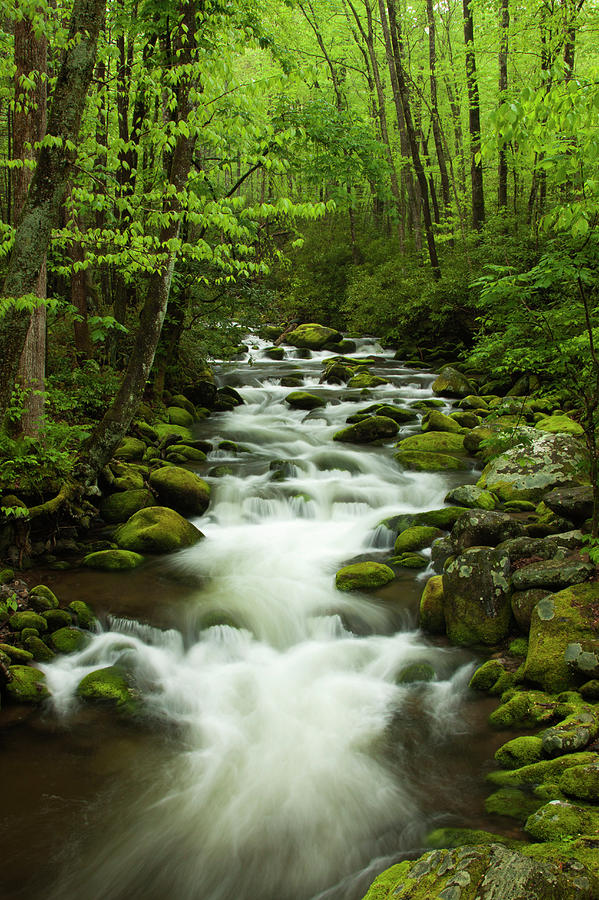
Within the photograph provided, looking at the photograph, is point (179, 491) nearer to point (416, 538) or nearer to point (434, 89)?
point (416, 538)

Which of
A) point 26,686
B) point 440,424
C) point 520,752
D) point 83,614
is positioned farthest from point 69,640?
point 440,424

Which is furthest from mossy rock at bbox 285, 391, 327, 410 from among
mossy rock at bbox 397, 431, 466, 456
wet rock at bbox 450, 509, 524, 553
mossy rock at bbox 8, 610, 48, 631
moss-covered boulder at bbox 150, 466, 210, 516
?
mossy rock at bbox 8, 610, 48, 631

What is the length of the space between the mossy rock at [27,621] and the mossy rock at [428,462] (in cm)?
704

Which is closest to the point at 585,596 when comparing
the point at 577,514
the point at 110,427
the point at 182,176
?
the point at 577,514

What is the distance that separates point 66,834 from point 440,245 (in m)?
24.3

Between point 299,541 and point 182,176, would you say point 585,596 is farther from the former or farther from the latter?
point 182,176

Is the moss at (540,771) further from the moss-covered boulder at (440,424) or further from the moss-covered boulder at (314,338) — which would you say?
the moss-covered boulder at (314,338)

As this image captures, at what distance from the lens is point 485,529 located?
637cm

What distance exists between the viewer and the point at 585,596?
4.80 metres

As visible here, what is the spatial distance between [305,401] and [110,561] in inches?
343

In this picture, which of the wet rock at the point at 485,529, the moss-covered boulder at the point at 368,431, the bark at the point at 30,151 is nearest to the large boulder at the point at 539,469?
the wet rock at the point at 485,529

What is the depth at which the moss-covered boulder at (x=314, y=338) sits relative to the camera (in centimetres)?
2222

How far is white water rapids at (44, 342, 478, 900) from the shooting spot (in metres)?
3.69

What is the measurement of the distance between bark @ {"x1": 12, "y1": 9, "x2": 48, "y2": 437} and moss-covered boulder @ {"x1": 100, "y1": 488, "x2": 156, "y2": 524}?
59.0 inches
